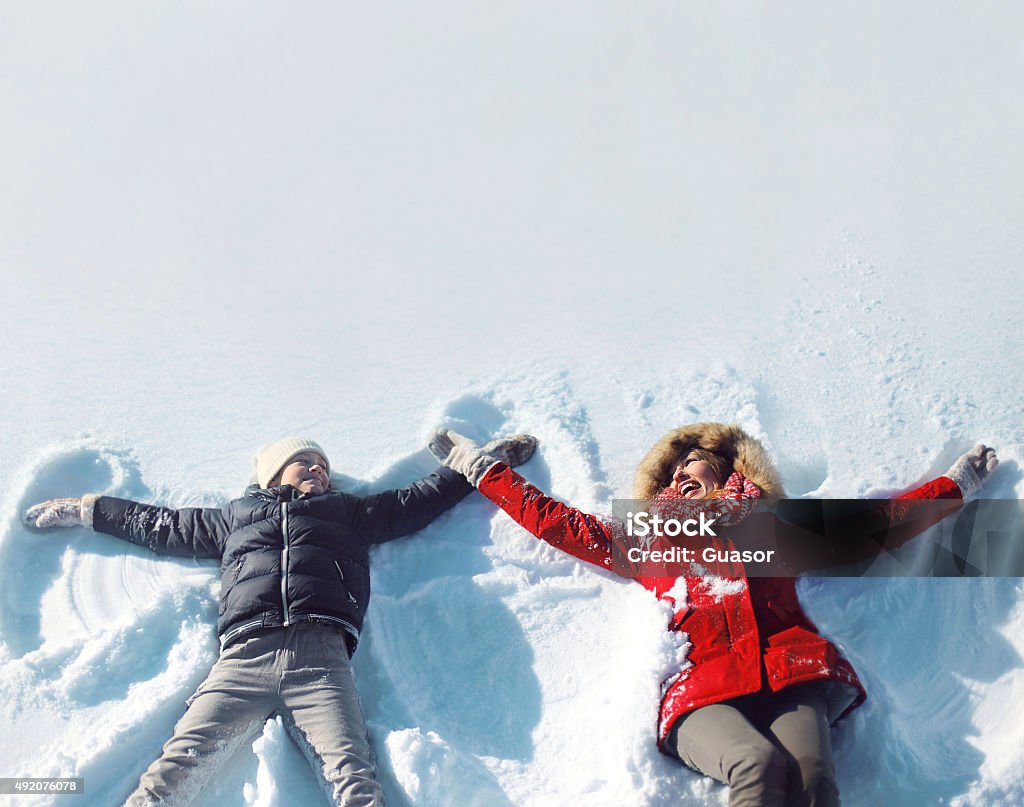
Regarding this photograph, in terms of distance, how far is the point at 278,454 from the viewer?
3932mm

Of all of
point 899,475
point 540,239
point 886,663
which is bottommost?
point 886,663

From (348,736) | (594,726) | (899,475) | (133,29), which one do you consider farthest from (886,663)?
(133,29)

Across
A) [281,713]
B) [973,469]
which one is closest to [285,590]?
[281,713]

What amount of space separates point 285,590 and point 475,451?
103 centimetres

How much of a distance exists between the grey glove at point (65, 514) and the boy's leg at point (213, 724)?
1.02 meters

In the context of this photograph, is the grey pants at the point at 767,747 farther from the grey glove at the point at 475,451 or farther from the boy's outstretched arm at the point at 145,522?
the boy's outstretched arm at the point at 145,522

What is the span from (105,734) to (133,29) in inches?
221

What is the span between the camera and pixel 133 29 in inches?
270

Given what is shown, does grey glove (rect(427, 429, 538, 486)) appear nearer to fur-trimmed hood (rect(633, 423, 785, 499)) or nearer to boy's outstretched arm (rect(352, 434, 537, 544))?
boy's outstretched arm (rect(352, 434, 537, 544))

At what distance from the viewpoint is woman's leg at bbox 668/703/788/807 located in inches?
108

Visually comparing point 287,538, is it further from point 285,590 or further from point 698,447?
point 698,447

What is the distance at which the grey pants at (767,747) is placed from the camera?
2.76 metres

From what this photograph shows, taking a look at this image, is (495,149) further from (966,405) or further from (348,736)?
(348,736)

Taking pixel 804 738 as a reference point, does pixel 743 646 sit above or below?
above
